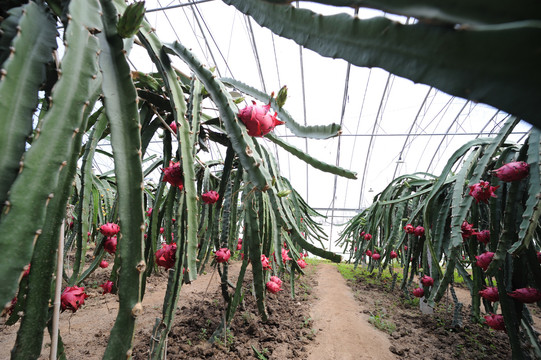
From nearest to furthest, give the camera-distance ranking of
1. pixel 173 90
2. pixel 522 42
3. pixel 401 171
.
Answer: pixel 522 42 < pixel 173 90 < pixel 401 171

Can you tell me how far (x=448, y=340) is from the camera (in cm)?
234

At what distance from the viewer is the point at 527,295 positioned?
1.27 meters

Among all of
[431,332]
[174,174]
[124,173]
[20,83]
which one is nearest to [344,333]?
[431,332]

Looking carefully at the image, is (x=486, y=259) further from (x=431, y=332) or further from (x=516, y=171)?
(x=431, y=332)

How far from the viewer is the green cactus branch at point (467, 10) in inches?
12.4

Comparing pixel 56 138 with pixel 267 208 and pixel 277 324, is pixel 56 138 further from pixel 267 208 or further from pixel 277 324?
pixel 277 324

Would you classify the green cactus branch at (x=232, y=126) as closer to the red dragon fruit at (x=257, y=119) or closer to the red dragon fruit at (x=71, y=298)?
the red dragon fruit at (x=257, y=119)

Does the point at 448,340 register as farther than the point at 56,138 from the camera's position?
Yes

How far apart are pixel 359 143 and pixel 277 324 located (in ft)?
33.9

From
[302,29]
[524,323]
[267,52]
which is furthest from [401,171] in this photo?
[302,29]

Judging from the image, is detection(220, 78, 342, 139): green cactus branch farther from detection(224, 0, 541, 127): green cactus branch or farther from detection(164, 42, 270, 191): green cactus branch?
detection(224, 0, 541, 127): green cactus branch

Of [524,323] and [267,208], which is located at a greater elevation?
[267,208]

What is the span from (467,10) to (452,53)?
0.05m

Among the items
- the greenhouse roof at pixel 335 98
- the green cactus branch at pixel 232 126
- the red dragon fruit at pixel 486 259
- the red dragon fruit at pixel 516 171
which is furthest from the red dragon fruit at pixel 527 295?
the greenhouse roof at pixel 335 98
